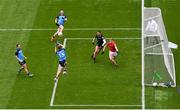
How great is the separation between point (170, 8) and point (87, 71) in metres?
9.19

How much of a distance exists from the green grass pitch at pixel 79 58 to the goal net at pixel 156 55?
571 mm

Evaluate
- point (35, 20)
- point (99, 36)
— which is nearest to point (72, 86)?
point (99, 36)

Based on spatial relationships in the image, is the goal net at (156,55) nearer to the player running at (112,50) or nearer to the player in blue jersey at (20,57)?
the player running at (112,50)

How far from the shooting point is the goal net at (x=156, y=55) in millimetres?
29453

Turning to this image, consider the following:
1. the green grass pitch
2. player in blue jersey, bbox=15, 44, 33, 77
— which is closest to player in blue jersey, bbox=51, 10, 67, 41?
the green grass pitch

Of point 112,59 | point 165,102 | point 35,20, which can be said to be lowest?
point 165,102

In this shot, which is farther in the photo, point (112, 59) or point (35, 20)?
point (35, 20)

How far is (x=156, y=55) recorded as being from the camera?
30016mm

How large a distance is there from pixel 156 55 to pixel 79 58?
461 centimetres

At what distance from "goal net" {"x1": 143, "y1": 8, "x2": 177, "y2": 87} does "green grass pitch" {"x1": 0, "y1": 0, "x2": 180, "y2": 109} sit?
571 mm

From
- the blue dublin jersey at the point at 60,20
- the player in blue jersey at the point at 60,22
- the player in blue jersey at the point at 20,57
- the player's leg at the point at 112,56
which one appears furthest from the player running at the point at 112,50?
the player in blue jersey at the point at 20,57

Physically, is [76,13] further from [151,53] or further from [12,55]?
[151,53]

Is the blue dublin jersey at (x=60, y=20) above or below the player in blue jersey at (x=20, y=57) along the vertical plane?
above

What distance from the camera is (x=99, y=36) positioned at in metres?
31.2
